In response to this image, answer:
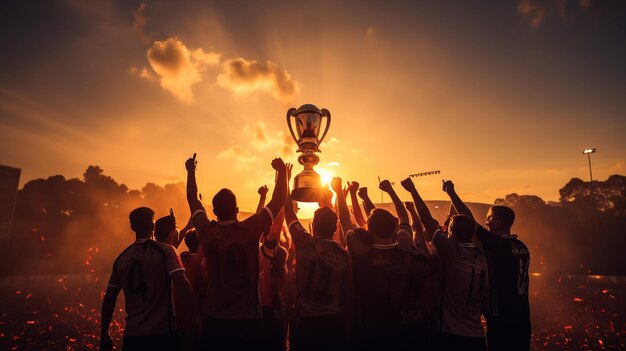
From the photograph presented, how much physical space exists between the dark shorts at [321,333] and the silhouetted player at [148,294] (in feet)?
4.30

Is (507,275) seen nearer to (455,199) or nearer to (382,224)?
(455,199)

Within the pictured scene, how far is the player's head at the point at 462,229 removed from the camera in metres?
4.14

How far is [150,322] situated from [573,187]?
5786cm

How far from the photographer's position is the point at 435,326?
4.08m

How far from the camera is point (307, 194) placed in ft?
16.7

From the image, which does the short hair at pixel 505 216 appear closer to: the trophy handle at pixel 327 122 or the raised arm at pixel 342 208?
the raised arm at pixel 342 208

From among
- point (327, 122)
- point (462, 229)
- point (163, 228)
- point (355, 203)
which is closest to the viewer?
point (462, 229)

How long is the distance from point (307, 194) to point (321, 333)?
2100 mm

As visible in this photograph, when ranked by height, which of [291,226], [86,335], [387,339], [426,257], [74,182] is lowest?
[86,335]

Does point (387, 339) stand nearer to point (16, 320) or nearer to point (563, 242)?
point (16, 320)

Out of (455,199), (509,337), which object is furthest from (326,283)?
(509,337)

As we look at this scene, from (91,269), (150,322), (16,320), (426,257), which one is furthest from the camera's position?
(91,269)

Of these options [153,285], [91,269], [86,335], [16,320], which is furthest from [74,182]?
[153,285]

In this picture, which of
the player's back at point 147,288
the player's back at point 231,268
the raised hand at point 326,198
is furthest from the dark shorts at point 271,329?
the raised hand at point 326,198
